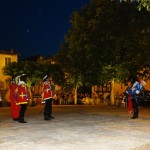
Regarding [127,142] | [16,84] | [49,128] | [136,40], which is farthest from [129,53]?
[127,142]

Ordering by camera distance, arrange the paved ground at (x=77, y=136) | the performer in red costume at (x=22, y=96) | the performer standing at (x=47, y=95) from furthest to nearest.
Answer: the performer standing at (x=47, y=95)
the performer in red costume at (x=22, y=96)
the paved ground at (x=77, y=136)

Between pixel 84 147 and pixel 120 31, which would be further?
pixel 120 31

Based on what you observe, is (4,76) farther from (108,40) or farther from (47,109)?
(47,109)

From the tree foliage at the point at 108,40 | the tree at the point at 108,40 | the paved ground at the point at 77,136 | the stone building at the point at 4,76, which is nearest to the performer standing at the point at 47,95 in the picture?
the paved ground at the point at 77,136

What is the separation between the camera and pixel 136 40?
27.0 meters

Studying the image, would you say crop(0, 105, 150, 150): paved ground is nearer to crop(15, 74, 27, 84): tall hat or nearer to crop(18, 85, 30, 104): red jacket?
crop(18, 85, 30, 104): red jacket

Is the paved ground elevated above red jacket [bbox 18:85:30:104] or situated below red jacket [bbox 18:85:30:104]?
below

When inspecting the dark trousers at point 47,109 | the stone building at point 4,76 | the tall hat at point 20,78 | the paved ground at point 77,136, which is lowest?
the paved ground at point 77,136

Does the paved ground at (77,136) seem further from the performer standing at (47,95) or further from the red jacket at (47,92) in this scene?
the red jacket at (47,92)

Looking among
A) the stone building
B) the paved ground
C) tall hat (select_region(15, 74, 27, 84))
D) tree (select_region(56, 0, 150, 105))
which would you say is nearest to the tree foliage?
tree (select_region(56, 0, 150, 105))

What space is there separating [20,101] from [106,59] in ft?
49.9

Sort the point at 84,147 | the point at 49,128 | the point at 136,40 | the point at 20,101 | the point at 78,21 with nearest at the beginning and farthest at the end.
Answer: the point at 84,147
the point at 49,128
the point at 20,101
the point at 136,40
the point at 78,21

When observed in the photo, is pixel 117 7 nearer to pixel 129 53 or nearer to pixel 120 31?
pixel 120 31

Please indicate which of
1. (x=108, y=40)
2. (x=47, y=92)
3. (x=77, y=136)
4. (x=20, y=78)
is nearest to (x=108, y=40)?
(x=108, y=40)
